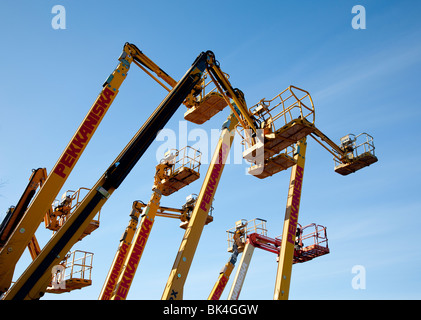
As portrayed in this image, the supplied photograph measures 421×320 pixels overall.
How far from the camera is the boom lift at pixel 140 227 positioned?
49.1ft

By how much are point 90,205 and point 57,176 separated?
1984 mm

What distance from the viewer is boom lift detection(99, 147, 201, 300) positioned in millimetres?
14969

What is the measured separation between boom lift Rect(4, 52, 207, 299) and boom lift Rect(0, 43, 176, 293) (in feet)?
4.19

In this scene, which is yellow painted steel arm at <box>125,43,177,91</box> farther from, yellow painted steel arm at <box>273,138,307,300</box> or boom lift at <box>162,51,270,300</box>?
yellow painted steel arm at <box>273,138,307,300</box>

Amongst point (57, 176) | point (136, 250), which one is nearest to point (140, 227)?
point (136, 250)

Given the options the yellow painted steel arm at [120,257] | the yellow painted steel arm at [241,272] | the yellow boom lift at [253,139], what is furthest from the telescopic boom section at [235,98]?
the yellow painted steel arm at [241,272]

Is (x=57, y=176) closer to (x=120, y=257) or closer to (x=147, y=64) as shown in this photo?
(x=147, y=64)

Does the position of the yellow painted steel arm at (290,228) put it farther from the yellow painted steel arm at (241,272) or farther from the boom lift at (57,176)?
the boom lift at (57,176)

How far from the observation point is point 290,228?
49.4 ft

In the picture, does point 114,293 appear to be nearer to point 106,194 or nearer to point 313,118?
point 106,194
